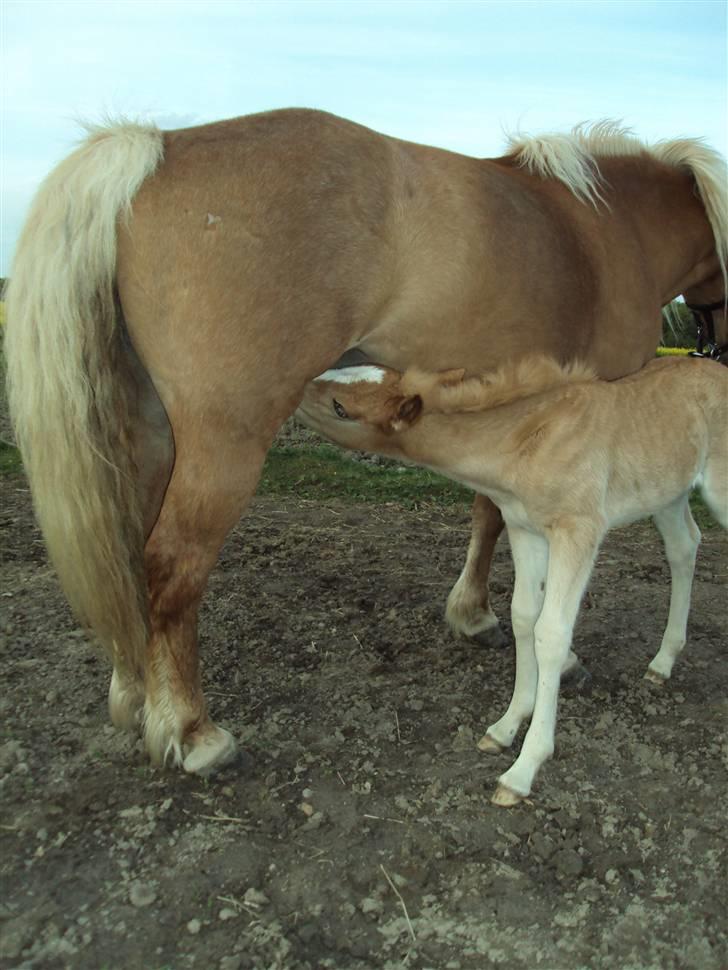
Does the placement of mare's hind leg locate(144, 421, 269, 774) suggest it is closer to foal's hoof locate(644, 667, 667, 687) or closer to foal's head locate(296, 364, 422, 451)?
foal's head locate(296, 364, 422, 451)

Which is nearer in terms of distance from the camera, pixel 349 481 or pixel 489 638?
pixel 489 638

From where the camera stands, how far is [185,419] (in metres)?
2.77

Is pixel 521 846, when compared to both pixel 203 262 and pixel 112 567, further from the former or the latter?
pixel 203 262

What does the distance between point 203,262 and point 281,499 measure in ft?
12.9

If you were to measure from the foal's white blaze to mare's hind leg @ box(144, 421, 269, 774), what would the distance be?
1.01ft

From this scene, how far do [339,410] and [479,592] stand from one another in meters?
1.70

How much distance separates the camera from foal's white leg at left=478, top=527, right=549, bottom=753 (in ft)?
10.8

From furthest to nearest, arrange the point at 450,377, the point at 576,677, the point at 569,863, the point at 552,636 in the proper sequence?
the point at 576,677 < the point at 450,377 < the point at 552,636 < the point at 569,863

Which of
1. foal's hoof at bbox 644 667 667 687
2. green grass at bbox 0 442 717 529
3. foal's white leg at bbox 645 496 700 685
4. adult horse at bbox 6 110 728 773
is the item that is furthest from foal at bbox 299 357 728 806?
green grass at bbox 0 442 717 529

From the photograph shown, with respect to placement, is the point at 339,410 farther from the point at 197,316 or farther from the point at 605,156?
the point at 605,156

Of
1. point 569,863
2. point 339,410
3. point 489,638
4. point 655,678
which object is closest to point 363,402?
point 339,410

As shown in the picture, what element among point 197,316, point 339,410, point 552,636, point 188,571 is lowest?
point 552,636

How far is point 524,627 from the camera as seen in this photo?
131 inches

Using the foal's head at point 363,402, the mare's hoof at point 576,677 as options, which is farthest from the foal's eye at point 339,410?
the mare's hoof at point 576,677
